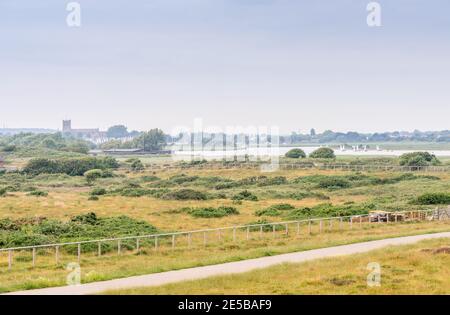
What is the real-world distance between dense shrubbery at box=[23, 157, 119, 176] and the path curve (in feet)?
293

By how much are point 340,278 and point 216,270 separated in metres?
4.58

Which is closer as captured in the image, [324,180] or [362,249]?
[362,249]

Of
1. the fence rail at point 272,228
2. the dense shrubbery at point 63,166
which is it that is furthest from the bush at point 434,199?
the dense shrubbery at point 63,166

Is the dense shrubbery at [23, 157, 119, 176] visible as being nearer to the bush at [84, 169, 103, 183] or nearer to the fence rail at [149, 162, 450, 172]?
the bush at [84, 169, 103, 183]

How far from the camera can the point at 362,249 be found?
1266 inches

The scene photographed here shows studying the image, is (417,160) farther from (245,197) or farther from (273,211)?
(273,211)

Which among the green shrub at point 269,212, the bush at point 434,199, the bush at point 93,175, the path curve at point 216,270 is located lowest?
the bush at point 93,175

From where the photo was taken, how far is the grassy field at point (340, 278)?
22.6 meters

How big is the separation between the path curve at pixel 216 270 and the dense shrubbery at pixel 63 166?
8932 cm

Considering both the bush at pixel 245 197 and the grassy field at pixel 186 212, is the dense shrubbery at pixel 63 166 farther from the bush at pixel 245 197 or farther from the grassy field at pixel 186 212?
the bush at pixel 245 197

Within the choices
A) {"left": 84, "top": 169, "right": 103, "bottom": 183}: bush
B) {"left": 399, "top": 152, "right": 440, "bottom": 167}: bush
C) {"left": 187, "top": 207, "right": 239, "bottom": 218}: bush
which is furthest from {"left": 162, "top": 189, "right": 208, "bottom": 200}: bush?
{"left": 399, "top": 152, "right": 440, "bottom": 167}: bush
